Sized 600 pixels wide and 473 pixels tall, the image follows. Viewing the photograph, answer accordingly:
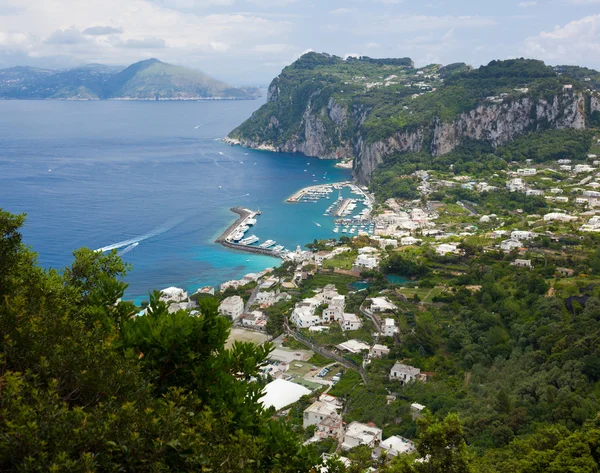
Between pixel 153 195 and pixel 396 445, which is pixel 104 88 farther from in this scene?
pixel 396 445

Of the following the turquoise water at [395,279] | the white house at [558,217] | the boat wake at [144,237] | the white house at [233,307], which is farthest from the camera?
the boat wake at [144,237]

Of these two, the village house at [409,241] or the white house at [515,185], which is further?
the white house at [515,185]

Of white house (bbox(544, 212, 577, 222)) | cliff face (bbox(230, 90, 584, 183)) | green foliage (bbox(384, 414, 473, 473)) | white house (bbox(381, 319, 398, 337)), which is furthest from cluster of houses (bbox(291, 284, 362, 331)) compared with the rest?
cliff face (bbox(230, 90, 584, 183))

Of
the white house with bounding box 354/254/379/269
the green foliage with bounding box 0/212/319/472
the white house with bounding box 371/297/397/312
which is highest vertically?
the green foliage with bounding box 0/212/319/472

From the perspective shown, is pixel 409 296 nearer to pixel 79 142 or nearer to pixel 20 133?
pixel 79 142

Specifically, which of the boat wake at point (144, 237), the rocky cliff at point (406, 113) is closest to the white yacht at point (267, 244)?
the boat wake at point (144, 237)

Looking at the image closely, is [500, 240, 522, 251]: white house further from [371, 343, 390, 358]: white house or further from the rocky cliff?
the rocky cliff

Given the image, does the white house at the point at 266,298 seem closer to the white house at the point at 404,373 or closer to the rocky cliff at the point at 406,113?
the white house at the point at 404,373

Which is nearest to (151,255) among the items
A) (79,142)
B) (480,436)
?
(480,436)
